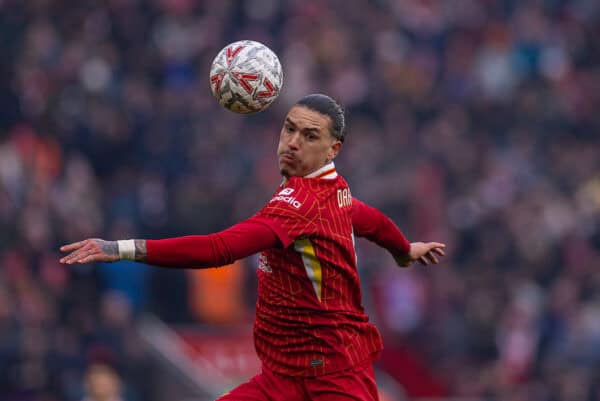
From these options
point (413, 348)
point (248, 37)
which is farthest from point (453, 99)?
point (413, 348)

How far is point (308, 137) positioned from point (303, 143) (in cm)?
5

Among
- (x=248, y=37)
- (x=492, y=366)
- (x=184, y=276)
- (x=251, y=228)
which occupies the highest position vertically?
(x=248, y=37)

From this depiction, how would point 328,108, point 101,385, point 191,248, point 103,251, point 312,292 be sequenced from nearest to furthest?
point 103,251 < point 191,248 < point 312,292 < point 328,108 < point 101,385

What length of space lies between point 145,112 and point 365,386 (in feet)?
33.7

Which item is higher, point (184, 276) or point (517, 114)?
point (517, 114)

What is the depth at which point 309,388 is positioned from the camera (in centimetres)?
686

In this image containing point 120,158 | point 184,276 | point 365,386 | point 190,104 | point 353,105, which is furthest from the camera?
point 353,105

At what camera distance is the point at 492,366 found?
15.8 meters

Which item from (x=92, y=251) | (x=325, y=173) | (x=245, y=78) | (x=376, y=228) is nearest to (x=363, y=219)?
(x=376, y=228)

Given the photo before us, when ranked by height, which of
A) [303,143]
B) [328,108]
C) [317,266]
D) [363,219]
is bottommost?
[317,266]

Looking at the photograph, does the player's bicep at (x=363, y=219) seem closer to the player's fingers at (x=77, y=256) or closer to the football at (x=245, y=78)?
the football at (x=245, y=78)

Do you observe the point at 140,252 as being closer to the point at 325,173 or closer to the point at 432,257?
the point at 325,173

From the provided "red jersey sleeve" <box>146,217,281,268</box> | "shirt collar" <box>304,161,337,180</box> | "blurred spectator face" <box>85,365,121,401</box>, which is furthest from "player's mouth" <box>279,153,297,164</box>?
"blurred spectator face" <box>85,365,121,401</box>

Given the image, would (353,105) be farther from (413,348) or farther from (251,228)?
(251,228)
